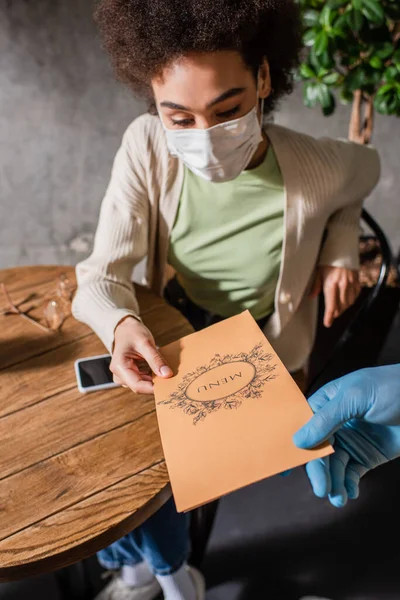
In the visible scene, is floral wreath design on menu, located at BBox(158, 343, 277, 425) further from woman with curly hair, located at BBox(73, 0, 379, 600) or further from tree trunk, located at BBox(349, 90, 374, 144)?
tree trunk, located at BBox(349, 90, 374, 144)

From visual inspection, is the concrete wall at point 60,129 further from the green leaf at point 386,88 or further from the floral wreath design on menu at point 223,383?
the floral wreath design on menu at point 223,383

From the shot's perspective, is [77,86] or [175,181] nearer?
[175,181]

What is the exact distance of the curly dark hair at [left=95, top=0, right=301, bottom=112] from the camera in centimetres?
88

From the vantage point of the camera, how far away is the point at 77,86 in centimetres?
205

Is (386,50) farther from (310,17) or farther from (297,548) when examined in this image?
(297,548)

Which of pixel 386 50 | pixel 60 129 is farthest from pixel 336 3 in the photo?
pixel 60 129

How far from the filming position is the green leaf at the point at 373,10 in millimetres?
1295

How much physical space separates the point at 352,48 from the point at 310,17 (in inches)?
5.5

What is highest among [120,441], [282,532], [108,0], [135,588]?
[108,0]

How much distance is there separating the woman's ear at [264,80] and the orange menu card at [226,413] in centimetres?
47

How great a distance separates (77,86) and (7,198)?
23.4 inches

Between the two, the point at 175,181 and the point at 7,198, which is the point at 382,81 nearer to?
the point at 175,181

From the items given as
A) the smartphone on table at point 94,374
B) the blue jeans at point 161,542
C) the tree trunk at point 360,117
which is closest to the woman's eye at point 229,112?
the smartphone on table at point 94,374

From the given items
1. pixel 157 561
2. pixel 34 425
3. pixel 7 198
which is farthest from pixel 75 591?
pixel 7 198
